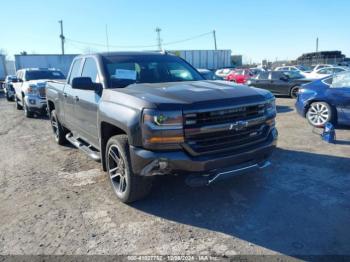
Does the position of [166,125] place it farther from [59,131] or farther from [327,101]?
[327,101]

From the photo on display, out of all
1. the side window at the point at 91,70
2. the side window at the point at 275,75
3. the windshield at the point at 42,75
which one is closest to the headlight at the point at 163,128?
the side window at the point at 91,70

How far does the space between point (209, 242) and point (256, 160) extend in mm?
1209

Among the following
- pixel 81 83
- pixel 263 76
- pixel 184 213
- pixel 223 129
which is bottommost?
pixel 184 213

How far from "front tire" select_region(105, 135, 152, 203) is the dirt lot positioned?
19 cm

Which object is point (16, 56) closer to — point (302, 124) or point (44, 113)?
point (44, 113)

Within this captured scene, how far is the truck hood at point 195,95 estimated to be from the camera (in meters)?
3.38

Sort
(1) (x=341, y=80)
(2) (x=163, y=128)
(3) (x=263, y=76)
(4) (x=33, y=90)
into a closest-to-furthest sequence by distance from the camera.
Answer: (2) (x=163, y=128), (1) (x=341, y=80), (4) (x=33, y=90), (3) (x=263, y=76)

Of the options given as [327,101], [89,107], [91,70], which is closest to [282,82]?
[327,101]

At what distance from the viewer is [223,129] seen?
3512 mm

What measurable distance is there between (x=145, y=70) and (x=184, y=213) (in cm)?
223

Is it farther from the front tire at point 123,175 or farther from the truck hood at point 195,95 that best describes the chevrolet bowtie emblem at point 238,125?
the front tire at point 123,175

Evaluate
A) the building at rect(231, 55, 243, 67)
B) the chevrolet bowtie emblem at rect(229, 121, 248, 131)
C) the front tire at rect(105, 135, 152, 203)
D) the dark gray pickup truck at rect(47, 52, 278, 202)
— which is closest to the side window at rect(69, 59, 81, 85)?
the dark gray pickup truck at rect(47, 52, 278, 202)

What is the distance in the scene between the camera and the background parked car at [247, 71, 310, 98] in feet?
48.6

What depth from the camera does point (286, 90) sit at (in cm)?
1504
